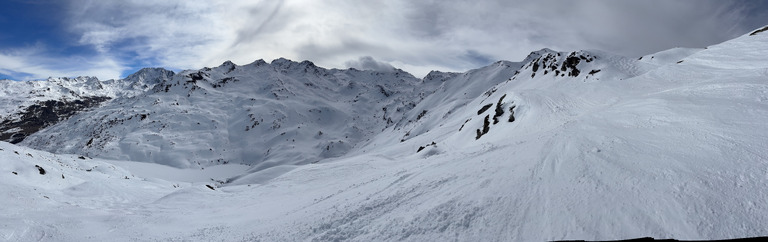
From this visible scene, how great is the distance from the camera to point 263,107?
177 m

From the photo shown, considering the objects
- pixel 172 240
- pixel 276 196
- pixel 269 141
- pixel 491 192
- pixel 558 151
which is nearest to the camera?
pixel 491 192

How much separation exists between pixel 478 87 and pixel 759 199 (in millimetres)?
149355

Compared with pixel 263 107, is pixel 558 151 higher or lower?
lower

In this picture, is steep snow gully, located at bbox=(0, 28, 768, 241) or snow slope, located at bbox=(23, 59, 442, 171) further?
snow slope, located at bbox=(23, 59, 442, 171)

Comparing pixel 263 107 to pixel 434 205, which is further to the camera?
pixel 263 107

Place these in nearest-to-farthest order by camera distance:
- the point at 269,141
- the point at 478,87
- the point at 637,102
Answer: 1. the point at 637,102
2. the point at 269,141
3. the point at 478,87

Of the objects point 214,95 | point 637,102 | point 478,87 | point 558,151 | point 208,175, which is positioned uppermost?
point 214,95

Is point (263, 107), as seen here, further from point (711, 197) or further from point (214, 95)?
point (711, 197)

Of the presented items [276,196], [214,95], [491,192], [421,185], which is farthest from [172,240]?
[214,95]

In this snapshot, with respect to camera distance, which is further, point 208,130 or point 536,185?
point 208,130

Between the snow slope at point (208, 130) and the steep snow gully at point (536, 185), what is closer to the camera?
the steep snow gully at point (536, 185)

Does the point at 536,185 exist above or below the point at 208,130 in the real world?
below

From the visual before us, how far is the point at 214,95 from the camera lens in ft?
616

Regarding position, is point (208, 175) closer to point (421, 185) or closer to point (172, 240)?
point (172, 240)
